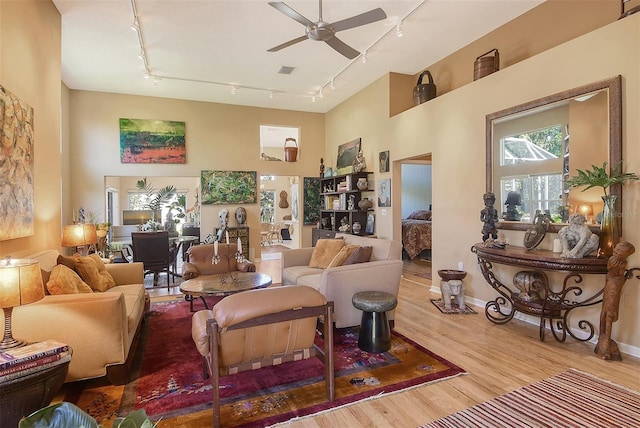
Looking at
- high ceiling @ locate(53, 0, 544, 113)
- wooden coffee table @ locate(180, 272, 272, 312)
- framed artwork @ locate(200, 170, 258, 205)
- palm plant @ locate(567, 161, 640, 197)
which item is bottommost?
wooden coffee table @ locate(180, 272, 272, 312)

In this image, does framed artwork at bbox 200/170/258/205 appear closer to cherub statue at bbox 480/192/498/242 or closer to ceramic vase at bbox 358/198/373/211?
ceramic vase at bbox 358/198/373/211

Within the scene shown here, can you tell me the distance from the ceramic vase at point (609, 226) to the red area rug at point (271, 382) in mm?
1727

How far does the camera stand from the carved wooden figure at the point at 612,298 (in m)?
2.72

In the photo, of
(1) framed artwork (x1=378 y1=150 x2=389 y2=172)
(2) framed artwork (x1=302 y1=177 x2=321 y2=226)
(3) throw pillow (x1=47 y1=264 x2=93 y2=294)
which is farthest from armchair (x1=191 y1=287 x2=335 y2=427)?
(2) framed artwork (x1=302 y1=177 x2=321 y2=226)

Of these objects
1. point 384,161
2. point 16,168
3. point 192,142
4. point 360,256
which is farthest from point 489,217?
point 192,142

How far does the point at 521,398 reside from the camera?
2293mm

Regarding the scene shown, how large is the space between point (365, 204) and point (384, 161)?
912 mm

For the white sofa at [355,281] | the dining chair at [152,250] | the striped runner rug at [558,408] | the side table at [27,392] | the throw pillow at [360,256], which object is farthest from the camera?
the dining chair at [152,250]

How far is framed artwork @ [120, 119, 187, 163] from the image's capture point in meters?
7.27

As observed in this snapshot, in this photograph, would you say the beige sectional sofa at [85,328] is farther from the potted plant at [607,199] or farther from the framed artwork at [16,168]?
the potted plant at [607,199]

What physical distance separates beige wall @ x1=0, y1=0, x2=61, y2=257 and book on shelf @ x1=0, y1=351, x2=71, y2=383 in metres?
1.29

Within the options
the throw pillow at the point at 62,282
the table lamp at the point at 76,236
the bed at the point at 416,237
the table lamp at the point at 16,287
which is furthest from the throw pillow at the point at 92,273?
the bed at the point at 416,237

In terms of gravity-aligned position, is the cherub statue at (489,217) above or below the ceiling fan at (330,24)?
below

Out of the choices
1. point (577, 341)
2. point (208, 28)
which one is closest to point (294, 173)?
point (208, 28)
